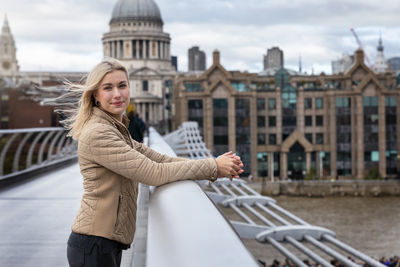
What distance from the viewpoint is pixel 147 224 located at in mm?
3932

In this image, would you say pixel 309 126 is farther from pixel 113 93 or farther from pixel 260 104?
pixel 113 93

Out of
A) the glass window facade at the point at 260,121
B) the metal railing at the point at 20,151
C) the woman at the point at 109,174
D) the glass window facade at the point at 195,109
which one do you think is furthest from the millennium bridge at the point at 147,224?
the glass window facade at the point at 260,121

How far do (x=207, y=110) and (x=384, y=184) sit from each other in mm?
19478

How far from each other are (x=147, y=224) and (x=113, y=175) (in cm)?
103

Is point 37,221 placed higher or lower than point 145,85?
lower

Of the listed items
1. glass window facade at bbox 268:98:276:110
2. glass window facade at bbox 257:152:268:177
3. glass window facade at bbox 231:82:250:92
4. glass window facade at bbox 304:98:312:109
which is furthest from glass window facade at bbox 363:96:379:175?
glass window facade at bbox 231:82:250:92

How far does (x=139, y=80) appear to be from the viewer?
11812 centimetres

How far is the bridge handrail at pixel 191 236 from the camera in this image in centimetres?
161

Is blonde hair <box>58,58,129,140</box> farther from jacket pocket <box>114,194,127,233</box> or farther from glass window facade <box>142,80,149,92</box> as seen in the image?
glass window facade <box>142,80,149,92</box>

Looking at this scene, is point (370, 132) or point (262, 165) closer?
point (262, 165)

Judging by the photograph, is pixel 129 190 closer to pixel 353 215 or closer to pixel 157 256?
pixel 157 256

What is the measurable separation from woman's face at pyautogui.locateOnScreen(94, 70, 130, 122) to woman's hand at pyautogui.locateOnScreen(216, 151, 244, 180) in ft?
1.84

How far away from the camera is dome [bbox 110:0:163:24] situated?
411 feet

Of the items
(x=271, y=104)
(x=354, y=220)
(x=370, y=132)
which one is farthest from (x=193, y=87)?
(x=354, y=220)
